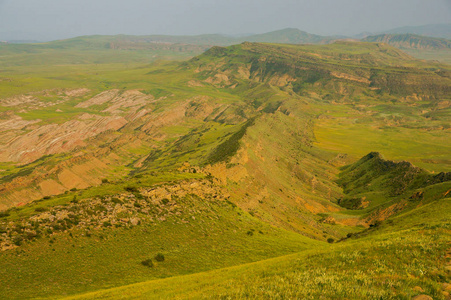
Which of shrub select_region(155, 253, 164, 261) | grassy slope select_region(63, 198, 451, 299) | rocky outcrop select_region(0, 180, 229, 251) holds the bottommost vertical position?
shrub select_region(155, 253, 164, 261)

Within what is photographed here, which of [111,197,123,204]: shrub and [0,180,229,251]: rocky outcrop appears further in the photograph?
[111,197,123,204]: shrub

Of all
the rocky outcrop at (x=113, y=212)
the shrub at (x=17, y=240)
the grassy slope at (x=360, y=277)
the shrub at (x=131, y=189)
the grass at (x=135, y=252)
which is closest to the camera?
the grassy slope at (x=360, y=277)

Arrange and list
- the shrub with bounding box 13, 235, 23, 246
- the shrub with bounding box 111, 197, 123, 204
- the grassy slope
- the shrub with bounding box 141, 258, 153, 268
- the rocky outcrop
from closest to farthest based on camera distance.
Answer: the grassy slope < the shrub with bounding box 13, 235, 23, 246 < the rocky outcrop < the shrub with bounding box 141, 258, 153, 268 < the shrub with bounding box 111, 197, 123, 204

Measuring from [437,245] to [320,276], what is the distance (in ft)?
42.6

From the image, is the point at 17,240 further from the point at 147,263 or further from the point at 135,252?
the point at 147,263

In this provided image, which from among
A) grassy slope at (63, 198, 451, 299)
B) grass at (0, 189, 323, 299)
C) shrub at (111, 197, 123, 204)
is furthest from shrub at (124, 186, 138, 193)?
grassy slope at (63, 198, 451, 299)

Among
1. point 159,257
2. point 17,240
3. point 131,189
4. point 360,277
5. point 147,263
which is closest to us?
point 360,277

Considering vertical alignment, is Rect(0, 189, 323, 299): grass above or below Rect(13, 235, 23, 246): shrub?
below

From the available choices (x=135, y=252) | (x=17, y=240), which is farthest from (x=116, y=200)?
(x=17, y=240)

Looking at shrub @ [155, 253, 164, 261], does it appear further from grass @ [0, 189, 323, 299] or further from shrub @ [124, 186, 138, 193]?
shrub @ [124, 186, 138, 193]

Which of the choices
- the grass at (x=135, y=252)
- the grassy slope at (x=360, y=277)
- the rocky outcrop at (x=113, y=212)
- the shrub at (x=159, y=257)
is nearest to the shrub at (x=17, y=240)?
the rocky outcrop at (x=113, y=212)

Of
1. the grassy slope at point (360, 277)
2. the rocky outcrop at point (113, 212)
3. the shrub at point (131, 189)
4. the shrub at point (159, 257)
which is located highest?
the grassy slope at point (360, 277)

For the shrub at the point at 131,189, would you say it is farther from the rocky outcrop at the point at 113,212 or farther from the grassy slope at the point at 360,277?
the grassy slope at the point at 360,277

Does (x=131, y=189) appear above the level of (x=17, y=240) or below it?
above
